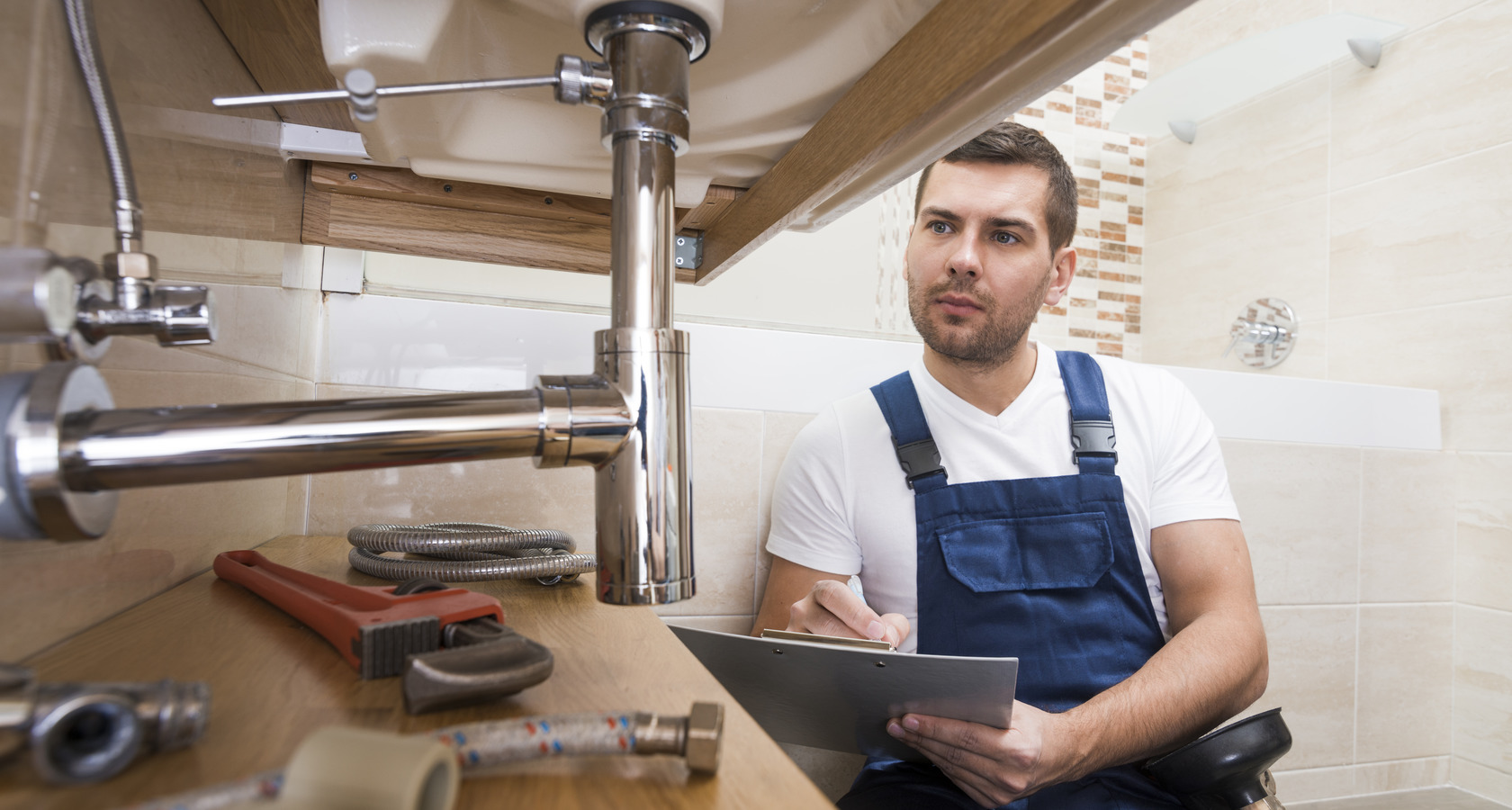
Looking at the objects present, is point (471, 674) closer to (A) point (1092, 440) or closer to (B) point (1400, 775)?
(A) point (1092, 440)

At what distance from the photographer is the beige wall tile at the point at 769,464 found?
3.94ft

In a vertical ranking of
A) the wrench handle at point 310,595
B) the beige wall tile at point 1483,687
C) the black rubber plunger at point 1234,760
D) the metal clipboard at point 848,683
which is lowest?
the beige wall tile at point 1483,687

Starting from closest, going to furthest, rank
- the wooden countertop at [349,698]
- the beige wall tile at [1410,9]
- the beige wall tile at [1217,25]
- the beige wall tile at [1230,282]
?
the wooden countertop at [349,698] < the beige wall tile at [1410,9] < the beige wall tile at [1230,282] < the beige wall tile at [1217,25]

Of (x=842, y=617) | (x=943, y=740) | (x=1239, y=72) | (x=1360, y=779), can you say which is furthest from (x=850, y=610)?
(x=1239, y=72)

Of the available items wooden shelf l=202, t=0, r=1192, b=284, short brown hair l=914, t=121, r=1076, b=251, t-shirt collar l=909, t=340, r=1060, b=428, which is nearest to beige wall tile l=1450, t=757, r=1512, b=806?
t-shirt collar l=909, t=340, r=1060, b=428

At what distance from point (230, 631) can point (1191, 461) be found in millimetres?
1150

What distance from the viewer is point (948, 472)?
3.67ft

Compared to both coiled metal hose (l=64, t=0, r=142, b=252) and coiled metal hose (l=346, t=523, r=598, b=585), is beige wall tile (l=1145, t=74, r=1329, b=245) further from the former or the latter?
coiled metal hose (l=64, t=0, r=142, b=252)

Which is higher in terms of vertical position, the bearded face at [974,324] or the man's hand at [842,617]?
the bearded face at [974,324]

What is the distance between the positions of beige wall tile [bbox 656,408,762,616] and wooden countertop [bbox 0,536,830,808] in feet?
1.91

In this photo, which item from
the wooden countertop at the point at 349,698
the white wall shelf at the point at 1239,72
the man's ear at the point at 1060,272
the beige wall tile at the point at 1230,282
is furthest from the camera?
the beige wall tile at the point at 1230,282

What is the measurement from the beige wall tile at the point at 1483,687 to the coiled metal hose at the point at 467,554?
5.80ft

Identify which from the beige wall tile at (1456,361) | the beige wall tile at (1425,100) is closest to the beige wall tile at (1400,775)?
the beige wall tile at (1456,361)

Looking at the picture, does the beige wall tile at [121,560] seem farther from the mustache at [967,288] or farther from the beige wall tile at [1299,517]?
the beige wall tile at [1299,517]
